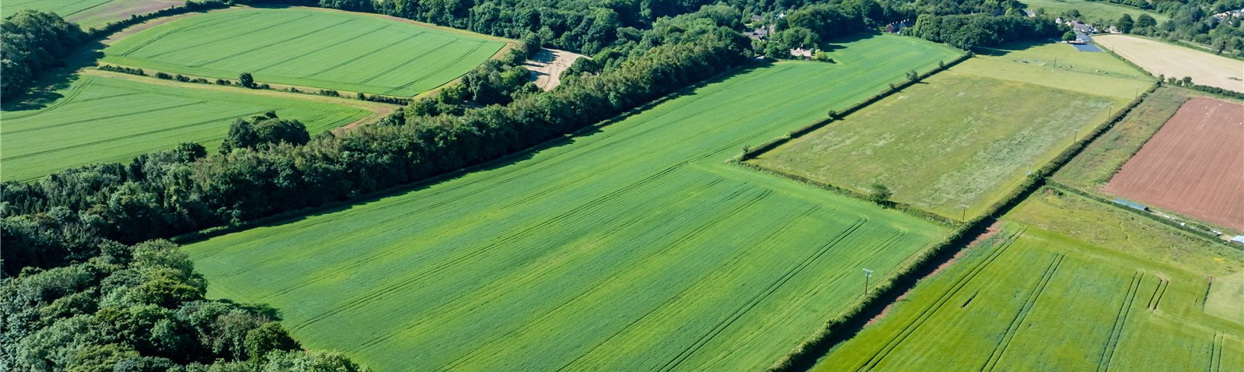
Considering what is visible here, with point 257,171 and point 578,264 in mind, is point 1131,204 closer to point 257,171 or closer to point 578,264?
point 578,264

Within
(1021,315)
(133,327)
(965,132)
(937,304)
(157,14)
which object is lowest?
(1021,315)

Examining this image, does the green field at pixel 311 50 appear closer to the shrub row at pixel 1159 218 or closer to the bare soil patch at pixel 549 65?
the bare soil patch at pixel 549 65

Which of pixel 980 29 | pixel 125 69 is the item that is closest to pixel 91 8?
pixel 125 69

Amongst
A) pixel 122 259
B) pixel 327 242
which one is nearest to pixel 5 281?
pixel 122 259

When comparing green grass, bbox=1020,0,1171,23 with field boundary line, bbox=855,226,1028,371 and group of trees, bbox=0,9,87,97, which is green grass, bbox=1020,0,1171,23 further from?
group of trees, bbox=0,9,87,97

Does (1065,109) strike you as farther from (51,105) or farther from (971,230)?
(51,105)

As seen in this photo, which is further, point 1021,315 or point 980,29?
point 980,29
